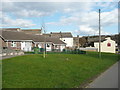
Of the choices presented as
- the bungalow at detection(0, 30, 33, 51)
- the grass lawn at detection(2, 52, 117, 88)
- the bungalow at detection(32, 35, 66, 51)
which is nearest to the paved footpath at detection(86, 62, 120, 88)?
the grass lawn at detection(2, 52, 117, 88)

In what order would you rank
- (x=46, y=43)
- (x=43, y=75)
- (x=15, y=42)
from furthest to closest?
(x=46, y=43), (x=15, y=42), (x=43, y=75)

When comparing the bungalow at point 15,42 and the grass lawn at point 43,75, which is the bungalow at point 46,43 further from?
the grass lawn at point 43,75

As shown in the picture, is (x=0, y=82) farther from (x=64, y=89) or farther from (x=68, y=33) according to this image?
(x=68, y=33)

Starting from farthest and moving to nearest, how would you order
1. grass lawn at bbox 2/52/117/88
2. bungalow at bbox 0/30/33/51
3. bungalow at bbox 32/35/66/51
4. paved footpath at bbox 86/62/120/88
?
1. bungalow at bbox 32/35/66/51
2. bungalow at bbox 0/30/33/51
3. paved footpath at bbox 86/62/120/88
4. grass lawn at bbox 2/52/117/88

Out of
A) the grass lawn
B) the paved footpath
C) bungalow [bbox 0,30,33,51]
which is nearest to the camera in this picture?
the grass lawn

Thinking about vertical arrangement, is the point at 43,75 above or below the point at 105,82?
above

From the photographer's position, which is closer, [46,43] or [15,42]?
[15,42]

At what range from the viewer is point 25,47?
4184 centimetres

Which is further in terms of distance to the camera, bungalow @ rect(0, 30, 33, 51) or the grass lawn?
bungalow @ rect(0, 30, 33, 51)

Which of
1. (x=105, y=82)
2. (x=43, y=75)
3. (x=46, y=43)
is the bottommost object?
(x=105, y=82)

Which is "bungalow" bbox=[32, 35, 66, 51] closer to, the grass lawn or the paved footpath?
the grass lawn

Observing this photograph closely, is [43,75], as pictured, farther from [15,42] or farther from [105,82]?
[15,42]

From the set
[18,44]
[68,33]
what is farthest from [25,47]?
[68,33]

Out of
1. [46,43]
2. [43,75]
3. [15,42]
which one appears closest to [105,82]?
[43,75]
